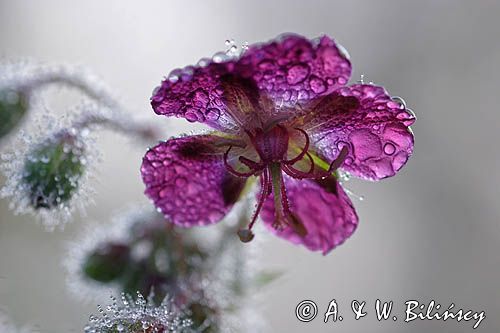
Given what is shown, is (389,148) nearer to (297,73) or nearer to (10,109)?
(297,73)

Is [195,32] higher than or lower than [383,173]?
higher

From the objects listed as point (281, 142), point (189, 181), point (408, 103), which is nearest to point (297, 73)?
point (281, 142)

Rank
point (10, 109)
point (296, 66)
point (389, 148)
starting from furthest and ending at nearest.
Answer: point (10, 109) < point (389, 148) < point (296, 66)

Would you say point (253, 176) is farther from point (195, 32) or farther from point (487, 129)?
point (487, 129)

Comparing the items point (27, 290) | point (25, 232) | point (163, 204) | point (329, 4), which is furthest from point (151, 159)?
point (329, 4)

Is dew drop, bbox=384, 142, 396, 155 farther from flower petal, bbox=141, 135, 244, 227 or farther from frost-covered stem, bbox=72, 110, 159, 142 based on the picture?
frost-covered stem, bbox=72, 110, 159, 142
